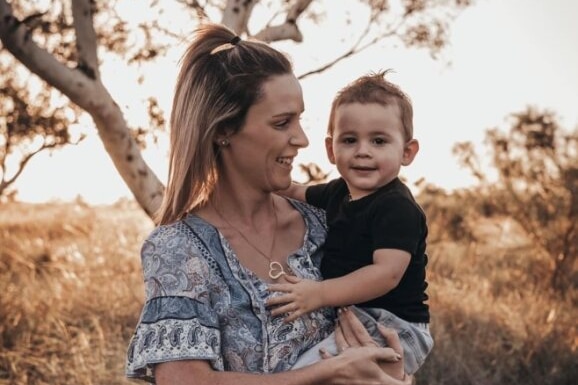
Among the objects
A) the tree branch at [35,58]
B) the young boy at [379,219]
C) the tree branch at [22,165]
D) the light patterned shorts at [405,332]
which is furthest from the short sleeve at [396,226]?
the tree branch at [22,165]

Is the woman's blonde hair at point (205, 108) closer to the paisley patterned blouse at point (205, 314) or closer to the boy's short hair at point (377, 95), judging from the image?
the paisley patterned blouse at point (205, 314)

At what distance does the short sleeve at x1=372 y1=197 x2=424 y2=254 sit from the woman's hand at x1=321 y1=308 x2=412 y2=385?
26 cm

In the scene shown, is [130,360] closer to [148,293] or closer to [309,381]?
[148,293]

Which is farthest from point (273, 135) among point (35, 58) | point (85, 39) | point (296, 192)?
point (85, 39)

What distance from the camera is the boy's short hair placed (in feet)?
10.6

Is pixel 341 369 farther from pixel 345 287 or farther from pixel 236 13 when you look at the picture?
pixel 236 13

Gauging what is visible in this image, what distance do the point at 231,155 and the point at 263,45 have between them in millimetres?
378

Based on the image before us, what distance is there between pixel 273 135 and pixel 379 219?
0.45 metres

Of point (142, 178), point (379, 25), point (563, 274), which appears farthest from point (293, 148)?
point (563, 274)

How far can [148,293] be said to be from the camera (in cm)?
287

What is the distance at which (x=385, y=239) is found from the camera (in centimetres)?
310

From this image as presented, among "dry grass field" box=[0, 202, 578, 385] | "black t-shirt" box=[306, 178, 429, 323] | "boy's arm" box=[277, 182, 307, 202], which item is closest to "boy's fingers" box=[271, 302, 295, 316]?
"black t-shirt" box=[306, 178, 429, 323]

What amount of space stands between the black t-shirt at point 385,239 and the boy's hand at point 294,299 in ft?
0.86

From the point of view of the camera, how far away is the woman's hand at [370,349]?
2928mm
